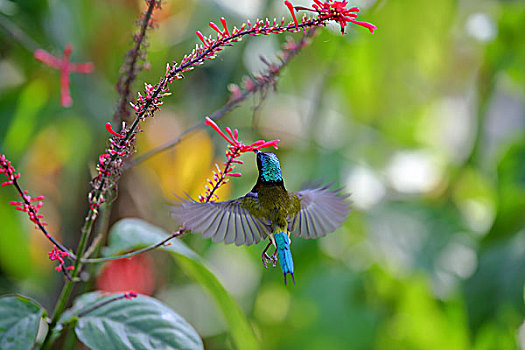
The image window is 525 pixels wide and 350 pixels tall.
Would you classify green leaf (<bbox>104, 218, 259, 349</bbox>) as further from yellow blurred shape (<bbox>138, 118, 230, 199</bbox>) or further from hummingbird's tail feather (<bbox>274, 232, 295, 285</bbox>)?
yellow blurred shape (<bbox>138, 118, 230, 199</bbox>)

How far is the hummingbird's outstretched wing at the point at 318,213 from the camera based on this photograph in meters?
0.34

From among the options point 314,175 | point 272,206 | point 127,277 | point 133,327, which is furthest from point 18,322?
point 314,175

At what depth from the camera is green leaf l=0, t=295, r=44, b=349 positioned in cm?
33

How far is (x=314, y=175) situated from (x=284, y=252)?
53 centimetres

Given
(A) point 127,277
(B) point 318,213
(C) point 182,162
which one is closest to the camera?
(B) point 318,213

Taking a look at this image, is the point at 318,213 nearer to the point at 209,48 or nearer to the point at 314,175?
the point at 209,48

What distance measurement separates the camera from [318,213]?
1.17 ft

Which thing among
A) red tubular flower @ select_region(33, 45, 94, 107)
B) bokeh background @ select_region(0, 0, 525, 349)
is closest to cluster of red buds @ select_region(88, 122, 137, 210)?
red tubular flower @ select_region(33, 45, 94, 107)

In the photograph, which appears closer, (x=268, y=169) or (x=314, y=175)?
(x=268, y=169)

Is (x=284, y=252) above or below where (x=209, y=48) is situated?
below

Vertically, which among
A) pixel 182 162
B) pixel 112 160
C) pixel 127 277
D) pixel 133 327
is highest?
pixel 112 160

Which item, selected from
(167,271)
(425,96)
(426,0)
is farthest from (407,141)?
(167,271)

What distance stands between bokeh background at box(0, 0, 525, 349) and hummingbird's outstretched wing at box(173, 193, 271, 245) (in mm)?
431

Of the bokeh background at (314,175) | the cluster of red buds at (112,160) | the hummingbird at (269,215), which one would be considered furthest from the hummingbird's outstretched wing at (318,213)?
the bokeh background at (314,175)
